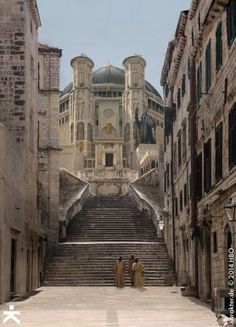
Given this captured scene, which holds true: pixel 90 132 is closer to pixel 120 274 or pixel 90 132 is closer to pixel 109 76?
pixel 109 76

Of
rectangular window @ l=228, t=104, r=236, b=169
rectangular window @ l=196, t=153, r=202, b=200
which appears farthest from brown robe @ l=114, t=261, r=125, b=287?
rectangular window @ l=228, t=104, r=236, b=169

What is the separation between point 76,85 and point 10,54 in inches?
2652

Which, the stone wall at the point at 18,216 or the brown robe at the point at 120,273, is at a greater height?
the stone wall at the point at 18,216

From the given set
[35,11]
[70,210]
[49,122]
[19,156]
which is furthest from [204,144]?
[70,210]

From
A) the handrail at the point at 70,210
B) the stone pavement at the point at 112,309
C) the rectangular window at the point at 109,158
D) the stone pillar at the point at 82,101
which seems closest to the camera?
the stone pavement at the point at 112,309

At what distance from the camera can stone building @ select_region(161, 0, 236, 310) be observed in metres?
17.6

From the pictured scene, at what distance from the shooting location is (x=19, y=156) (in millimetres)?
26234

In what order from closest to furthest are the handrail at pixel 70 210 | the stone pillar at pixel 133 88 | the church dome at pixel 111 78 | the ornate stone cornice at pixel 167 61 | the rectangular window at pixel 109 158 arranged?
the ornate stone cornice at pixel 167 61
the handrail at pixel 70 210
the rectangular window at pixel 109 158
the stone pillar at pixel 133 88
the church dome at pixel 111 78

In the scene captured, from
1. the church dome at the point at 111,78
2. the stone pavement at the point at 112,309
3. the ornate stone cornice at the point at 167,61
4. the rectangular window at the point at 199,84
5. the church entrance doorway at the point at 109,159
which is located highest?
the church dome at the point at 111,78

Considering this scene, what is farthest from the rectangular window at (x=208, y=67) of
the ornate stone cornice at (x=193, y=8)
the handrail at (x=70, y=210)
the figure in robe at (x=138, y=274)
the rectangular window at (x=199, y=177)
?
the handrail at (x=70, y=210)

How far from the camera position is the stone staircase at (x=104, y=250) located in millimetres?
33219

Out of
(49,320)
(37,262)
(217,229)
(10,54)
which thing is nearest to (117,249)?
(37,262)

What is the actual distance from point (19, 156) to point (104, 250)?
11.4 meters

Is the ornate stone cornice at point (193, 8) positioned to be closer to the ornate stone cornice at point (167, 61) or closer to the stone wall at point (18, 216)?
the ornate stone cornice at point (167, 61)
